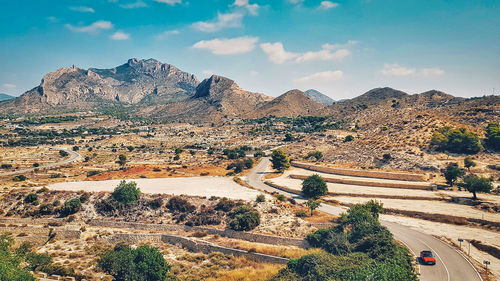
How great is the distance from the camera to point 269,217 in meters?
33.5

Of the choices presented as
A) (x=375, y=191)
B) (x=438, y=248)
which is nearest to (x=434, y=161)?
(x=375, y=191)

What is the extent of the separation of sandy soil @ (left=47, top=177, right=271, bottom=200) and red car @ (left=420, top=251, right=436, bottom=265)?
861 inches

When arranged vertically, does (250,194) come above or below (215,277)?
above

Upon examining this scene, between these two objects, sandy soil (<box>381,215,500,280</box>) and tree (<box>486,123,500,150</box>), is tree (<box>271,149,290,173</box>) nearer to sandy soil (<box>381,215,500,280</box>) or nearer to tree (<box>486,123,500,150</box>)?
sandy soil (<box>381,215,500,280</box>)

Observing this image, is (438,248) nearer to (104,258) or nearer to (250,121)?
(104,258)

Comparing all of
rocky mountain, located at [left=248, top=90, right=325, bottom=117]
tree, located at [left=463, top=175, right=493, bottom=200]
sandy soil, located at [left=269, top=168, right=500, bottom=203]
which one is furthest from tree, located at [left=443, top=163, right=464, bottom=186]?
rocky mountain, located at [left=248, top=90, right=325, bottom=117]

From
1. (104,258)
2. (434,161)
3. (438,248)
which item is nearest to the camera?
(104,258)

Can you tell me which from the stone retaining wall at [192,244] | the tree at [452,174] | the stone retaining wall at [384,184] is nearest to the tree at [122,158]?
the stone retaining wall at [192,244]

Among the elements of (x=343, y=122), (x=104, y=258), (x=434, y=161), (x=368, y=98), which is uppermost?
(x=368, y=98)

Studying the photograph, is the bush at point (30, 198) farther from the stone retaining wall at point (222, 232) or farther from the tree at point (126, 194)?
the tree at point (126, 194)

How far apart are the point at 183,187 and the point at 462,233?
38.9 metres

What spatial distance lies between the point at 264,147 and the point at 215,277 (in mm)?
77341

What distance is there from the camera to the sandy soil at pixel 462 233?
23.3m

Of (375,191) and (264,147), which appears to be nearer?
(375,191)
